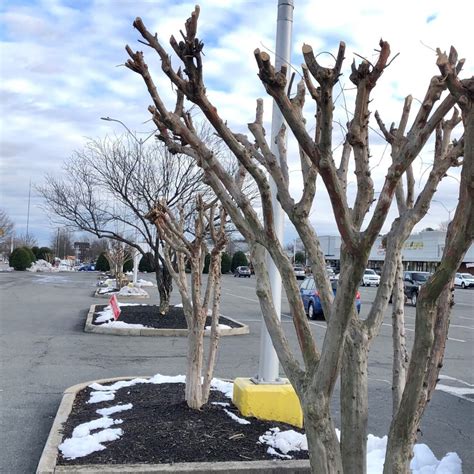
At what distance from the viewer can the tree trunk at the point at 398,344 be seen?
3.32 meters

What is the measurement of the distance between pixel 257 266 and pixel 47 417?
13.6 ft

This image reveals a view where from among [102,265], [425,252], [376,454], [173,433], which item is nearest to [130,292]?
[173,433]

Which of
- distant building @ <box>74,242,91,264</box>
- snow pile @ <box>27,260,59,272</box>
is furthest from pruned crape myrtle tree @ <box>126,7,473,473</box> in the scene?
distant building @ <box>74,242,91,264</box>

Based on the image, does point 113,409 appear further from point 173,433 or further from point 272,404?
point 272,404

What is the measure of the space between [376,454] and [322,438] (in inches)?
103

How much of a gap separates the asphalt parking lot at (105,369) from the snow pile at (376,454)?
0.54 metres

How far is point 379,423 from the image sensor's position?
22.3 feet

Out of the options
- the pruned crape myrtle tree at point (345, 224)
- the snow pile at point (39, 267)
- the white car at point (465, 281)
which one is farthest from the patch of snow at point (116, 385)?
the snow pile at point (39, 267)

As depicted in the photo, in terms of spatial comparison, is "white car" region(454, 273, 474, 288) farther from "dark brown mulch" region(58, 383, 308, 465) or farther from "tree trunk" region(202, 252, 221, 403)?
"tree trunk" region(202, 252, 221, 403)

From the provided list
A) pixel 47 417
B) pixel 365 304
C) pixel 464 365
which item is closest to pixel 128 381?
pixel 47 417

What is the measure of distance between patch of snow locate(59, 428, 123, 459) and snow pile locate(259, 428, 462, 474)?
4.25 feet

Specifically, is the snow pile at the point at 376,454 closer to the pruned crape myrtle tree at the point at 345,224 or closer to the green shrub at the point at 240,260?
the pruned crape myrtle tree at the point at 345,224

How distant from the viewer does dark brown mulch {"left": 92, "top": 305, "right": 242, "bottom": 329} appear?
47.6ft

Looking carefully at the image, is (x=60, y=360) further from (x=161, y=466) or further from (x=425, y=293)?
(x=425, y=293)
